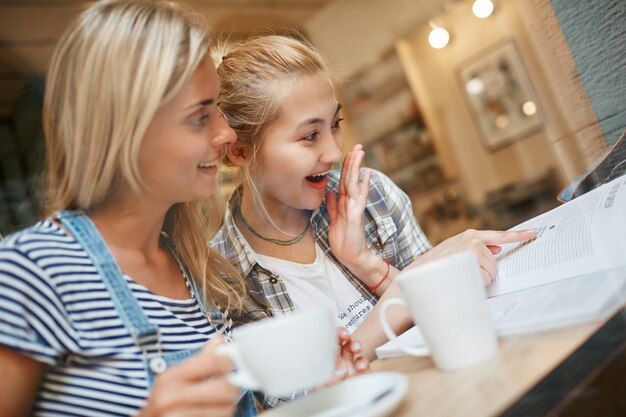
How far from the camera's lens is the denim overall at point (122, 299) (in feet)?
1.96

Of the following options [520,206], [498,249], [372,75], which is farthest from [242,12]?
[498,249]

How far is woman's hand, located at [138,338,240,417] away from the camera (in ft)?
1.41

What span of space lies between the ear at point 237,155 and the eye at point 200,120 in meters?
0.40

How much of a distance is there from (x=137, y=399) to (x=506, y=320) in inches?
14.7

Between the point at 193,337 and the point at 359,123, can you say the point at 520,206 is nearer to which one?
the point at 359,123

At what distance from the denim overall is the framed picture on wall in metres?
3.22

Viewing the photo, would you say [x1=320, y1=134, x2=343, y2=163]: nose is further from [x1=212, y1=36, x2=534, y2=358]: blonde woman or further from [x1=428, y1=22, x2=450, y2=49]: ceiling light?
[x1=428, y1=22, x2=450, y2=49]: ceiling light

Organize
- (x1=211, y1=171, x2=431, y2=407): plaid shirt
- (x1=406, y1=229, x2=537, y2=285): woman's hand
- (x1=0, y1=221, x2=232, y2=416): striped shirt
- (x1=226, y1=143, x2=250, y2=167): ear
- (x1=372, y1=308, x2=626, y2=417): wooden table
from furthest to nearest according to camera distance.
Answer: (x1=226, y1=143, x2=250, y2=167): ear, (x1=211, y1=171, x2=431, y2=407): plaid shirt, (x1=406, y1=229, x2=537, y2=285): woman's hand, (x1=0, y1=221, x2=232, y2=416): striped shirt, (x1=372, y1=308, x2=626, y2=417): wooden table

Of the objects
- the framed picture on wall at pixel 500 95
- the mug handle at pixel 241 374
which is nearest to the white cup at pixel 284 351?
the mug handle at pixel 241 374

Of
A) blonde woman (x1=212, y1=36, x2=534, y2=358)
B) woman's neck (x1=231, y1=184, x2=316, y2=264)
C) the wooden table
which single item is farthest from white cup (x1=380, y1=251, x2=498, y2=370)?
woman's neck (x1=231, y1=184, x2=316, y2=264)

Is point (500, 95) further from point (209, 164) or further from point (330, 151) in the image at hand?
point (209, 164)

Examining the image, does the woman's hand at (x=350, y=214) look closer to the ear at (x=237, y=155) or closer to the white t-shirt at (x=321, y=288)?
the white t-shirt at (x=321, y=288)

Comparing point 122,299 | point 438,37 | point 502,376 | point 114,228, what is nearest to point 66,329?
point 122,299

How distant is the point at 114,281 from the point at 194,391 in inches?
9.0
